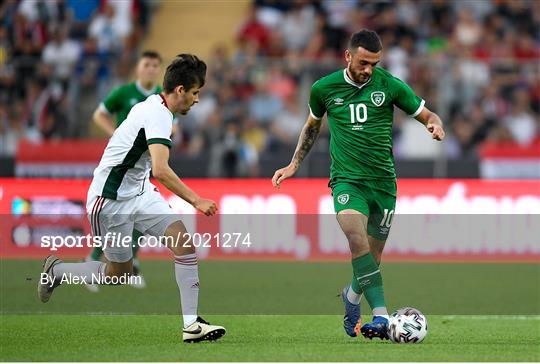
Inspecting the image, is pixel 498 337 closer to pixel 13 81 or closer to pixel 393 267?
pixel 393 267

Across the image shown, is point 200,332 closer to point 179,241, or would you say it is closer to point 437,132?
point 179,241

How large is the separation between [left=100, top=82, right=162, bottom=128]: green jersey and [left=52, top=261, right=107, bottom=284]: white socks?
4.47 meters

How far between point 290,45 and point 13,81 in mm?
5659

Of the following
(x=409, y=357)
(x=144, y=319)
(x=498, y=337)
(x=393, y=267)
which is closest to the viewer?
(x=409, y=357)

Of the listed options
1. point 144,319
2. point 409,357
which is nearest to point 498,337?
point 409,357

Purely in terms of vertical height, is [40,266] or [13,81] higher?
[13,81]

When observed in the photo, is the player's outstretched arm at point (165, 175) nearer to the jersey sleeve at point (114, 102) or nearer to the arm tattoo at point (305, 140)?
the arm tattoo at point (305, 140)

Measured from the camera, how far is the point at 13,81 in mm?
22625

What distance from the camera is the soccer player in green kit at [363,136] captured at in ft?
34.0

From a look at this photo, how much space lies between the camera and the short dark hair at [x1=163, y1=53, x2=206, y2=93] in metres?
9.85

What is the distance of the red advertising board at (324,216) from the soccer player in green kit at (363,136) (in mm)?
5009

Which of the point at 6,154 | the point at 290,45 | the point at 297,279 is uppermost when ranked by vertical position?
the point at 290,45

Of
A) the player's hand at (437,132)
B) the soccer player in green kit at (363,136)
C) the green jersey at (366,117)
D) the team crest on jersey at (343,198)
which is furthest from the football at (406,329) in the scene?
the player's hand at (437,132)

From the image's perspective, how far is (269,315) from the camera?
12.4 m
